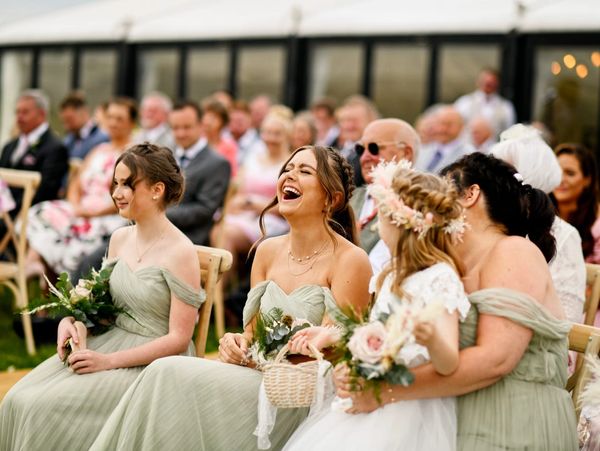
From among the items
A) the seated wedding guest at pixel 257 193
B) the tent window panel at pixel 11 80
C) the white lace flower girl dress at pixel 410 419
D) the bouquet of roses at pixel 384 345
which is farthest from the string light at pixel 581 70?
the tent window panel at pixel 11 80

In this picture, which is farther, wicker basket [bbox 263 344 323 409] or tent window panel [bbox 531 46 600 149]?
tent window panel [bbox 531 46 600 149]

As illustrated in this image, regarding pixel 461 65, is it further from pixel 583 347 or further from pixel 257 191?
pixel 583 347

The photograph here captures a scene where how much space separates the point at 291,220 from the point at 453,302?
1.10 m

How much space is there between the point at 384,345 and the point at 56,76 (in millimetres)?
13035

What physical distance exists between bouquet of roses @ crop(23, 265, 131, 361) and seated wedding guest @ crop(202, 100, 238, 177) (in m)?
Answer: 5.22

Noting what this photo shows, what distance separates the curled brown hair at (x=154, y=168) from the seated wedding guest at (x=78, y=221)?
3336 millimetres

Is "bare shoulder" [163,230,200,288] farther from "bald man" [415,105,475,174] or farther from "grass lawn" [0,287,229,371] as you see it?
"bald man" [415,105,475,174]

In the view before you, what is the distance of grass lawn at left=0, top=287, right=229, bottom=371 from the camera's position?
6.79m

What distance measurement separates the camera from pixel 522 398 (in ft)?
11.4

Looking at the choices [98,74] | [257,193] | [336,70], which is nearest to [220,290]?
[257,193]

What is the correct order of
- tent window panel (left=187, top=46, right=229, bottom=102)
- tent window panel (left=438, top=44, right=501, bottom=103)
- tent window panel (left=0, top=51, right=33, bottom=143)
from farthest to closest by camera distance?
1. tent window panel (left=0, top=51, right=33, bottom=143)
2. tent window panel (left=187, top=46, right=229, bottom=102)
3. tent window panel (left=438, top=44, right=501, bottom=103)

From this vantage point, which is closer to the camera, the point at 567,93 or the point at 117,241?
the point at 117,241

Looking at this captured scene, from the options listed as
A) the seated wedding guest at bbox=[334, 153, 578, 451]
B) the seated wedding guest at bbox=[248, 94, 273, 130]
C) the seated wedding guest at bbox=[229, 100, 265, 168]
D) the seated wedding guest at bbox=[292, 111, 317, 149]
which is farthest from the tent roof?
the seated wedding guest at bbox=[334, 153, 578, 451]

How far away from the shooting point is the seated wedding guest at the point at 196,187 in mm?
7430
